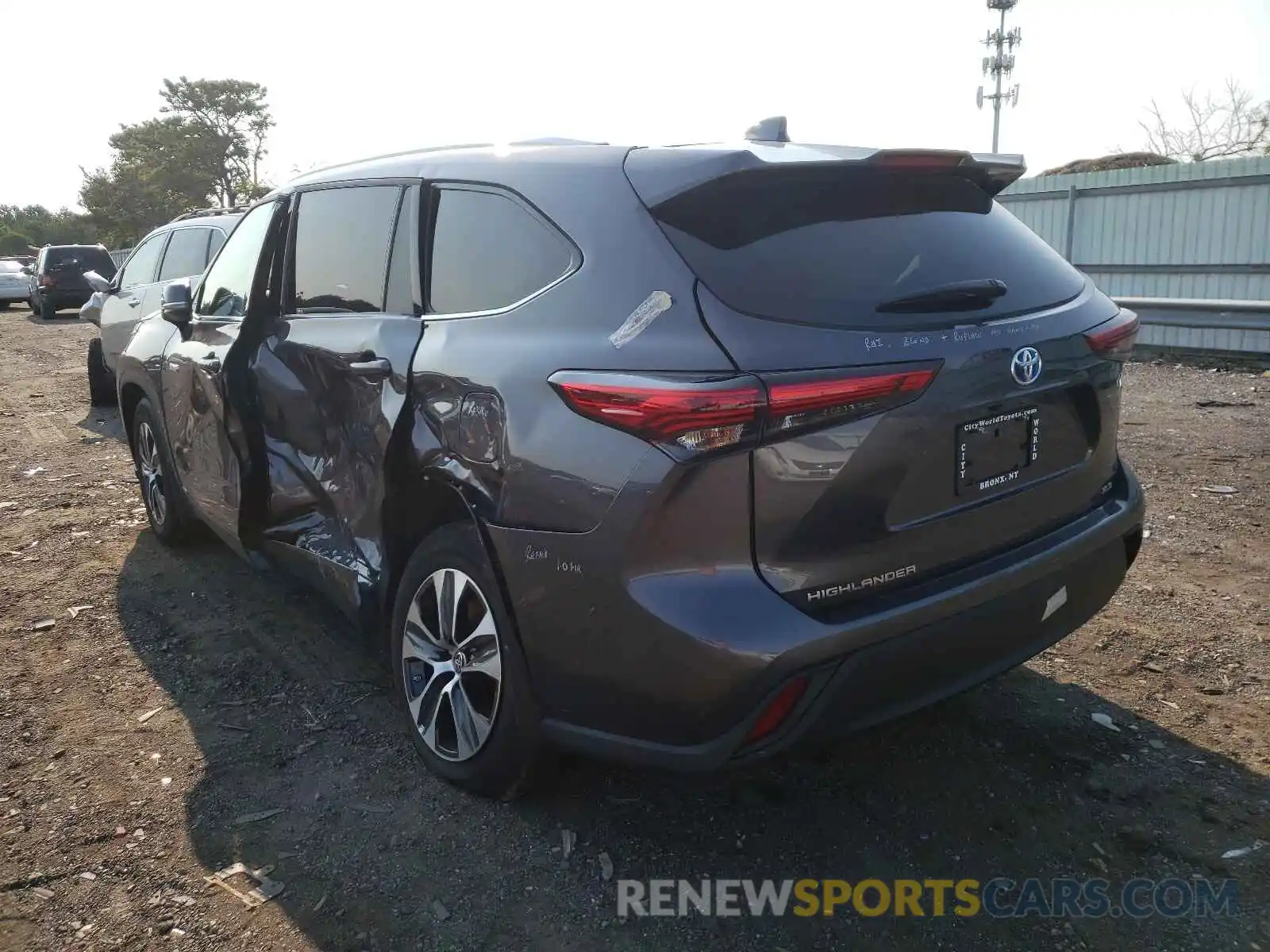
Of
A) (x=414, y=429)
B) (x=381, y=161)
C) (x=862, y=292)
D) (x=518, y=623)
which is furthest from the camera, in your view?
(x=381, y=161)

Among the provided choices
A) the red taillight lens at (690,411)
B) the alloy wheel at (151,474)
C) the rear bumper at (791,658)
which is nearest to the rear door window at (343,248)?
the rear bumper at (791,658)

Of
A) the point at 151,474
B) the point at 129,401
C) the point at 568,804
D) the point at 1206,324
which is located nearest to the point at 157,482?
the point at 151,474

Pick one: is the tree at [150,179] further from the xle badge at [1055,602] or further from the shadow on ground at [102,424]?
the xle badge at [1055,602]

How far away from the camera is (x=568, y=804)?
9.71 ft

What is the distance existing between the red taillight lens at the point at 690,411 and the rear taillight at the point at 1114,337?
3.73 feet

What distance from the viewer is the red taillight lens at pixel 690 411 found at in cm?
215

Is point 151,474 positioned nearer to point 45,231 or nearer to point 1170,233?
point 1170,233

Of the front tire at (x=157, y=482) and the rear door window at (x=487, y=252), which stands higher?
the rear door window at (x=487, y=252)

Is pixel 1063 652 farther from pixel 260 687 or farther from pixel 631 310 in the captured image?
pixel 260 687

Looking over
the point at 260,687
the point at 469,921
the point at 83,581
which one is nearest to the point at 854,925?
the point at 469,921

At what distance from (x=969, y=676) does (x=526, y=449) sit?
1.23 metres

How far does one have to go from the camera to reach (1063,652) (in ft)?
12.2

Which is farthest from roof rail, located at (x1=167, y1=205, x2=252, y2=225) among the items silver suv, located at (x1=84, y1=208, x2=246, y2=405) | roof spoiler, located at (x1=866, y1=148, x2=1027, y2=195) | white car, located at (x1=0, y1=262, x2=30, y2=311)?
white car, located at (x1=0, y1=262, x2=30, y2=311)

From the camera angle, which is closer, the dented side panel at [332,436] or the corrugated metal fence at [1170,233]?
the dented side panel at [332,436]
